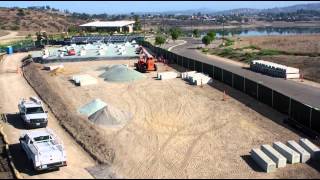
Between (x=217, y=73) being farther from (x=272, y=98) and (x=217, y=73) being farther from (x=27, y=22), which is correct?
(x=27, y=22)

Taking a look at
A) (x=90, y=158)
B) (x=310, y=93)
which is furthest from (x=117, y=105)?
(x=310, y=93)

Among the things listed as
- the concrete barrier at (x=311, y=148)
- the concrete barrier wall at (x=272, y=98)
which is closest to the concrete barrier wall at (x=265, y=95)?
the concrete barrier wall at (x=272, y=98)

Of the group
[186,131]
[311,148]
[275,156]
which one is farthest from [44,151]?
[311,148]

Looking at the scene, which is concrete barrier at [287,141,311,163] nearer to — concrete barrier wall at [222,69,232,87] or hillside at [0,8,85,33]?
concrete barrier wall at [222,69,232,87]

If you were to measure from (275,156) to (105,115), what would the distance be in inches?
486

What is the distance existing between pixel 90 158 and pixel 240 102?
14.8 metres

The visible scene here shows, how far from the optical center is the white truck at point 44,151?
66.1 feet

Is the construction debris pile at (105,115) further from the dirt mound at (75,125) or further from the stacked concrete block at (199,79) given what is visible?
the stacked concrete block at (199,79)

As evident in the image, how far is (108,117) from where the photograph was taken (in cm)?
2881

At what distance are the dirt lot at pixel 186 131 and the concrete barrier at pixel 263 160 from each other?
300mm

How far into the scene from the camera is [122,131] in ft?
88.1

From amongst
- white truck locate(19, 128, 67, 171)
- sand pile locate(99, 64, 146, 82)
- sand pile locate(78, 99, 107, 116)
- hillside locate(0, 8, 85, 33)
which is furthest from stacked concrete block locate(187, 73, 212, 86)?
hillside locate(0, 8, 85, 33)

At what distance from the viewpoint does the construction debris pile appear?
28.6 meters

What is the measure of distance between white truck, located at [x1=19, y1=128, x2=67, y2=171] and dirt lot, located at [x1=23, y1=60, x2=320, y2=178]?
2.14 meters
